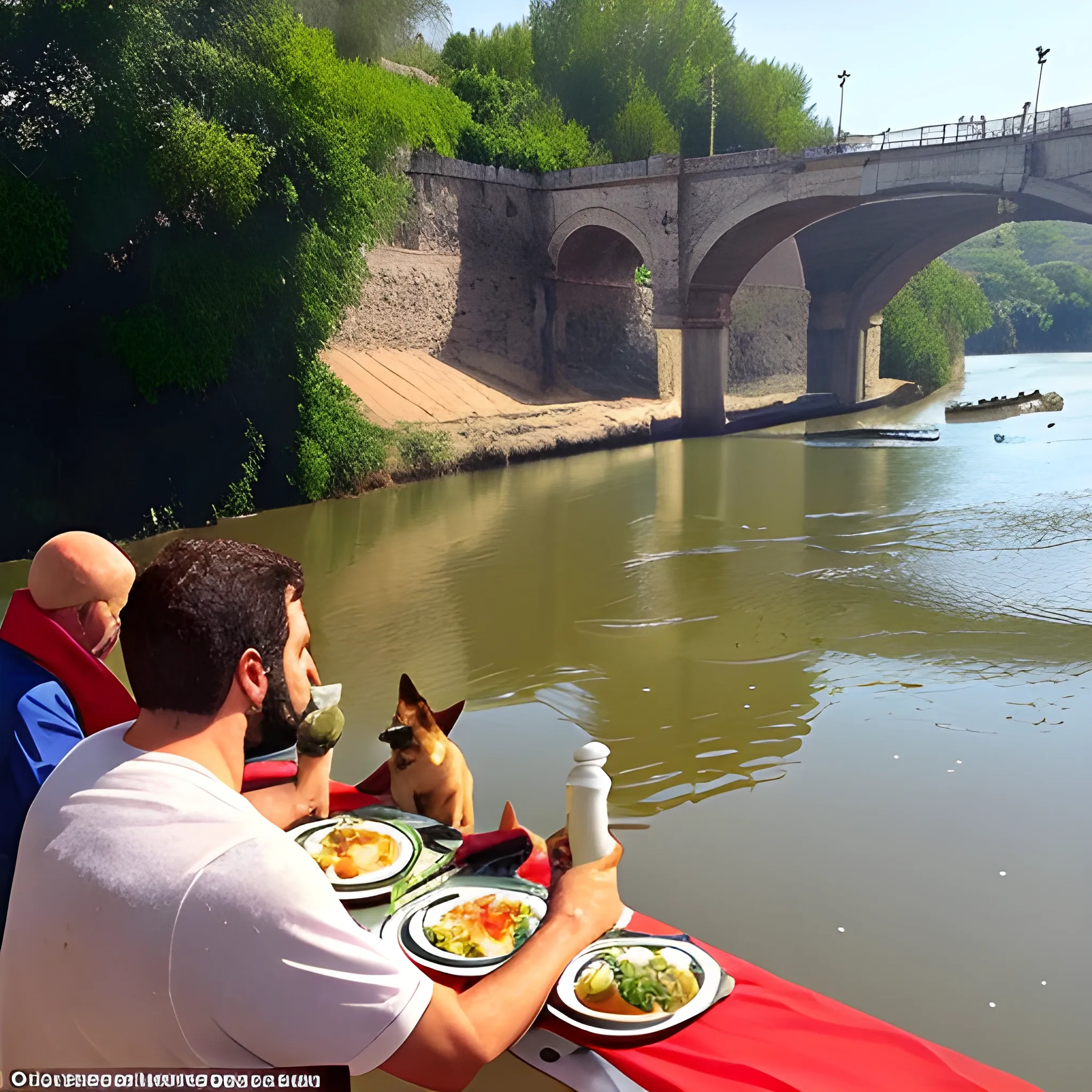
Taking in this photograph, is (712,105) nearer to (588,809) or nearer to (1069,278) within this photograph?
(588,809)

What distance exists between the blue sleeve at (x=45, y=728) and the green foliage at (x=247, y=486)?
1229 cm

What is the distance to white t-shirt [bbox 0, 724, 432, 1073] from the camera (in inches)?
57.1

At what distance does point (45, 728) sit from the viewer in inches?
99.8

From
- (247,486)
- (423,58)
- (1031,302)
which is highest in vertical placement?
(423,58)

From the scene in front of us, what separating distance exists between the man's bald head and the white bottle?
1.25 m

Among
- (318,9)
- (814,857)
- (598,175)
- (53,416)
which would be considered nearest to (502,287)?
(598,175)

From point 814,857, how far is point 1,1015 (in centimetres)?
389

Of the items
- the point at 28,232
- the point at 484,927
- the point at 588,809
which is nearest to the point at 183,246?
the point at 28,232

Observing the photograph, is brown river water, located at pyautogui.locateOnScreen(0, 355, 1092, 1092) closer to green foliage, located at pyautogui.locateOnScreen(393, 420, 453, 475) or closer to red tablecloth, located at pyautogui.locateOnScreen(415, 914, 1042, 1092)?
red tablecloth, located at pyautogui.locateOnScreen(415, 914, 1042, 1092)

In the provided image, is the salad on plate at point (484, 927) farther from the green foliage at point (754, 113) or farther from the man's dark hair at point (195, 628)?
the green foliage at point (754, 113)

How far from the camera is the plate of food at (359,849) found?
278 centimetres

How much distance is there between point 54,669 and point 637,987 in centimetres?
157

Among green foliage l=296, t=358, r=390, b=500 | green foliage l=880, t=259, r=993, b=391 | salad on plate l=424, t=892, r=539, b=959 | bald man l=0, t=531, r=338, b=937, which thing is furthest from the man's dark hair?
green foliage l=880, t=259, r=993, b=391

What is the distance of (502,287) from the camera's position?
26.2m
